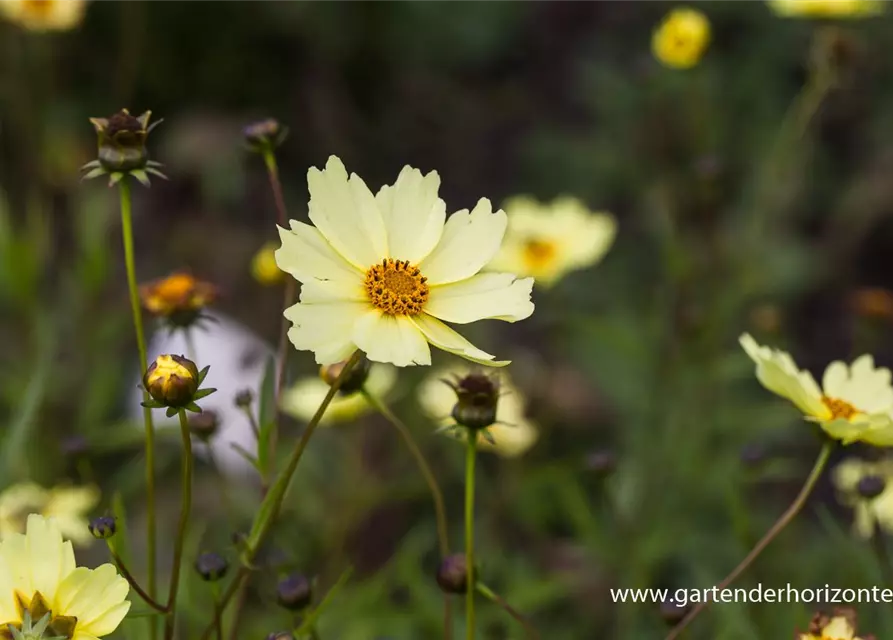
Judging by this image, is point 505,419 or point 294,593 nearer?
point 294,593

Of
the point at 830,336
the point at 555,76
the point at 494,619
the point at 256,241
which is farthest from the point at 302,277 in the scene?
the point at 555,76

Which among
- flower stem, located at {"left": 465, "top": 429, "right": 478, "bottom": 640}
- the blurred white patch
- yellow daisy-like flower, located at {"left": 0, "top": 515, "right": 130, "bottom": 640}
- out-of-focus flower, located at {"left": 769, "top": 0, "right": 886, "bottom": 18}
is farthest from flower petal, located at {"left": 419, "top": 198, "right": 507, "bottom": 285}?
out-of-focus flower, located at {"left": 769, "top": 0, "right": 886, "bottom": 18}

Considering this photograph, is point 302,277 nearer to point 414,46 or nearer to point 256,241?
point 256,241

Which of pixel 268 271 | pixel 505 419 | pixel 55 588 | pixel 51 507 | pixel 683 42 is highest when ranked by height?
pixel 683 42

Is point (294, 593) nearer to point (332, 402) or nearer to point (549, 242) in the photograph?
point (332, 402)

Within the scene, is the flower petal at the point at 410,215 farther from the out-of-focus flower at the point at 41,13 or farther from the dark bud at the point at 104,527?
the out-of-focus flower at the point at 41,13

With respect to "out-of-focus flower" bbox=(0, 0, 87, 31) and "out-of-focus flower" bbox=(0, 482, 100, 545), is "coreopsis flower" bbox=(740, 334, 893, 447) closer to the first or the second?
"out-of-focus flower" bbox=(0, 482, 100, 545)

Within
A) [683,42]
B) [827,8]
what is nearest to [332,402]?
[683,42]

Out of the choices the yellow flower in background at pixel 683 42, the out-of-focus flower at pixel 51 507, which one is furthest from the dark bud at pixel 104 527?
the yellow flower in background at pixel 683 42
